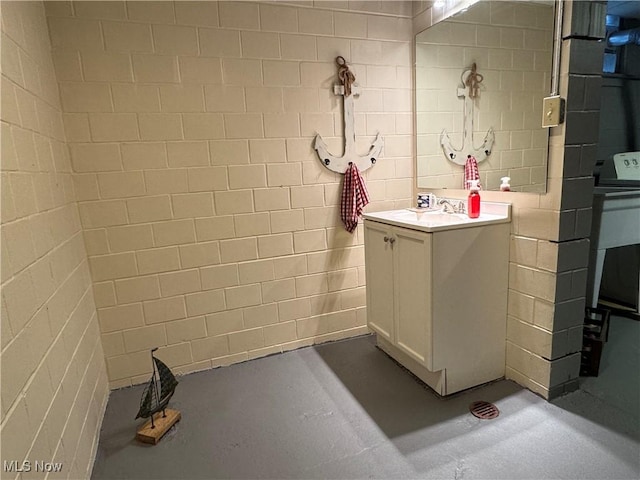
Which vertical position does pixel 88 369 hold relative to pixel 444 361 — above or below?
above

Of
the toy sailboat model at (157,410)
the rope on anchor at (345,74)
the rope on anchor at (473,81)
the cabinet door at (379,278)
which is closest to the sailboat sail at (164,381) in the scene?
the toy sailboat model at (157,410)

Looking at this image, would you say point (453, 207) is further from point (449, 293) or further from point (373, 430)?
point (373, 430)

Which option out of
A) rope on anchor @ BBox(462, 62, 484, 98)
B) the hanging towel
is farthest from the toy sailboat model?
rope on anchor @ BBox(462, 62, 484, 98)

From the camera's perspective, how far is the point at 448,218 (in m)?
2.20

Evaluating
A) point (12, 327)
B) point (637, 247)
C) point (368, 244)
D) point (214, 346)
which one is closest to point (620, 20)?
point (637, 247)

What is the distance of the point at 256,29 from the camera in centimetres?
226

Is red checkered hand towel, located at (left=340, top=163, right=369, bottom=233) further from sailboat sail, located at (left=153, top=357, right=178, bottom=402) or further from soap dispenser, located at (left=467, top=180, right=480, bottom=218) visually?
sailboat sail, located at (left=153, top=357, right=178, bottom=402)

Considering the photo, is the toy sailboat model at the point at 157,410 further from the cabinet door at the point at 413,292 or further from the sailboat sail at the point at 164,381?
the cabinet door at the point at 413,292

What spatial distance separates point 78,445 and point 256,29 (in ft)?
7.53

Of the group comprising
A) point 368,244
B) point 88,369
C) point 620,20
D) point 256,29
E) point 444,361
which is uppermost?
point 620,20

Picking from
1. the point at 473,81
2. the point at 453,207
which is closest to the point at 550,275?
the point at 453,207

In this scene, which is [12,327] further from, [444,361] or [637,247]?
[637,247]

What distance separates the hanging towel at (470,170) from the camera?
2453 mm

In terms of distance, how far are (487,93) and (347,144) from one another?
942 mm
